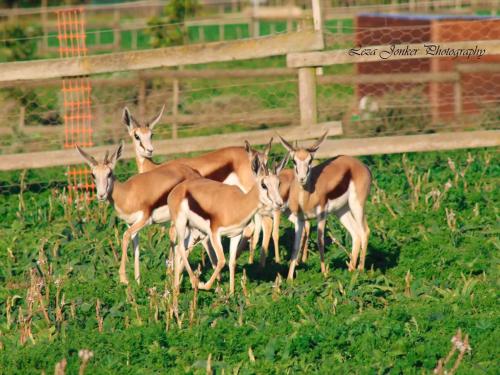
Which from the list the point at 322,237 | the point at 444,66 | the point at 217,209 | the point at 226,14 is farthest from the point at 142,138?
the point at 226,14

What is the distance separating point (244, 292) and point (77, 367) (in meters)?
2.03

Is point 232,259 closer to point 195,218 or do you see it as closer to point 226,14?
A: point 195,218

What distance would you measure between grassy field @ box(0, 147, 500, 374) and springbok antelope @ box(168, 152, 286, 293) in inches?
14.8

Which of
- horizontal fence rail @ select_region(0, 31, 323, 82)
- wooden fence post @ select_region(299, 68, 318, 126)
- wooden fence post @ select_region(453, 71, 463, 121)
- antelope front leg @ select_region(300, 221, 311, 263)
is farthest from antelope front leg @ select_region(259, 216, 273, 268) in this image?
wooden fence post @ select_region(453, 71, 463, 121)

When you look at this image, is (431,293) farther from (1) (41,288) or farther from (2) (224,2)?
(2) (224,2)

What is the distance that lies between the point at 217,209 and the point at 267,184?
664 mm

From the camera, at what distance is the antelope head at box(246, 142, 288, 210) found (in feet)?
30.9

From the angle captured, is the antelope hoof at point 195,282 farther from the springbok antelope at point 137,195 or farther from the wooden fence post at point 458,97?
the wooden fence post at point 458,97

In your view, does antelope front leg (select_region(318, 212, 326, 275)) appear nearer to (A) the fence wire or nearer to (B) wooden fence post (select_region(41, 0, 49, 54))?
(A) the fence wire

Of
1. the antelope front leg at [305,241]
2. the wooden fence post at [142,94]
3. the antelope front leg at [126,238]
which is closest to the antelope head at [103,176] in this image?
the antelope front leg at [126,238]

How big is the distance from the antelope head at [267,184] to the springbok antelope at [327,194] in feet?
2.17

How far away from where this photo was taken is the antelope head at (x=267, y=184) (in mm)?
9406

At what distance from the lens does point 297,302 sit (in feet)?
29.4

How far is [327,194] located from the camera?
34.6ft
